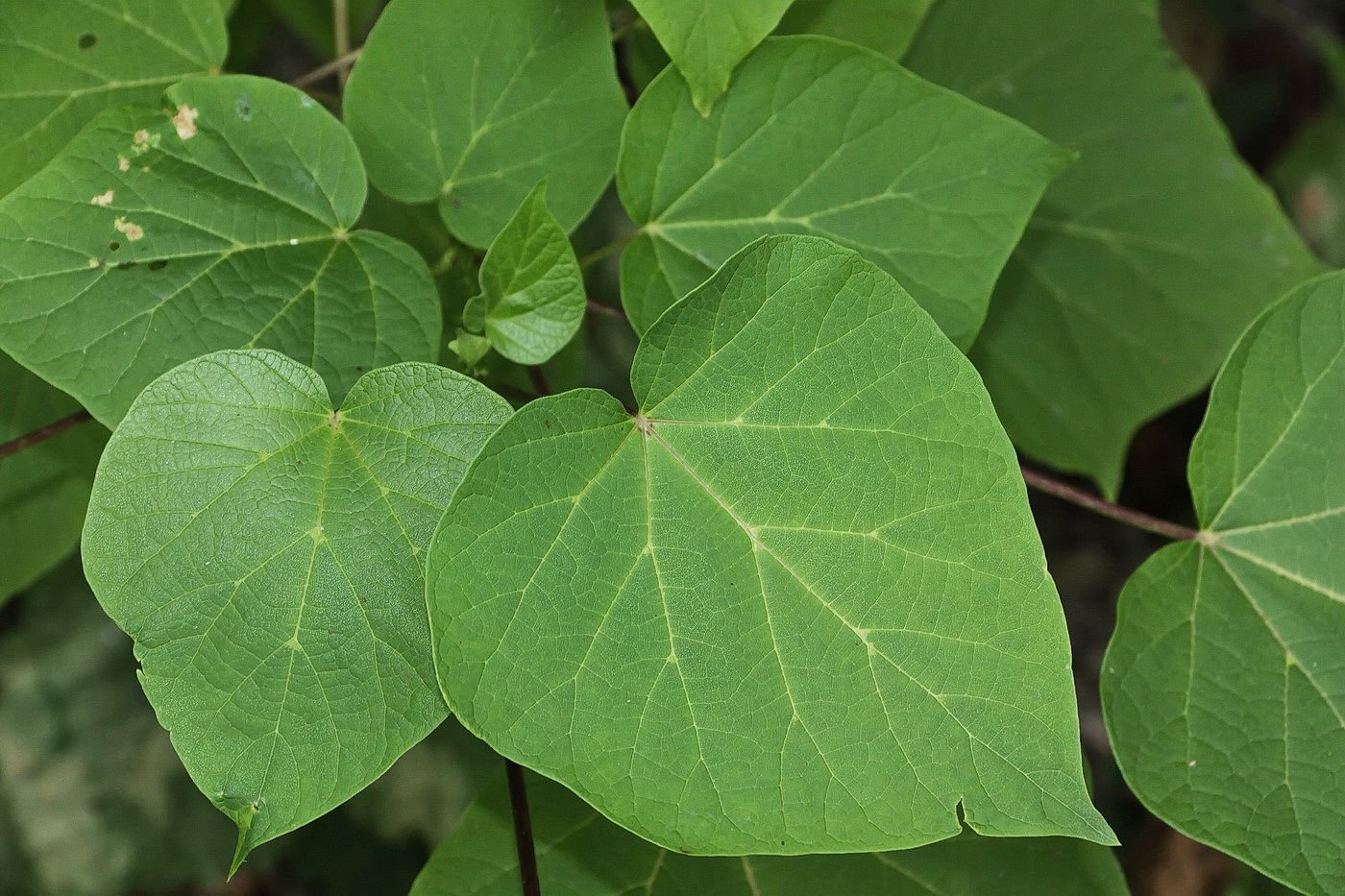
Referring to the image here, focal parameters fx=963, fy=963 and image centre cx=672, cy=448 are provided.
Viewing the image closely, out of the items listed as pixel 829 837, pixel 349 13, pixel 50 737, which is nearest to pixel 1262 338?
pixel 829 837

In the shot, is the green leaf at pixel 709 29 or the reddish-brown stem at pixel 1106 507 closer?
the green leaf at pixel 709 29

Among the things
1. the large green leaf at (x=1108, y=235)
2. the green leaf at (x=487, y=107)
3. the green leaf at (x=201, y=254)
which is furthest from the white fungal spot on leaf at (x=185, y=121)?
the large green leaf at (x=1108, y=235)

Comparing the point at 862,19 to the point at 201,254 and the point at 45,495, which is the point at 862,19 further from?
the point at 45,495

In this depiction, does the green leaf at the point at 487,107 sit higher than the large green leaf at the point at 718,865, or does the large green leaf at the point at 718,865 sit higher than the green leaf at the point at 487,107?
the green leaf at the point at 487,107

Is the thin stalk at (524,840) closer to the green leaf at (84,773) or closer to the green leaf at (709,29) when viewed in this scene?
the green leaf at (709,29)

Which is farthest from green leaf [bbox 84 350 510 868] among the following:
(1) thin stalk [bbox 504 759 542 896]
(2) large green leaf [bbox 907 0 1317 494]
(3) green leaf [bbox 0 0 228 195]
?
(2) large green leaf [bbox 907 0 1317 494]

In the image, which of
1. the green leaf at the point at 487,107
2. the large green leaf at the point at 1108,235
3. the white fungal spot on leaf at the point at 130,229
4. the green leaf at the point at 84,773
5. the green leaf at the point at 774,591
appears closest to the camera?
the green leaf at the point at 774,591

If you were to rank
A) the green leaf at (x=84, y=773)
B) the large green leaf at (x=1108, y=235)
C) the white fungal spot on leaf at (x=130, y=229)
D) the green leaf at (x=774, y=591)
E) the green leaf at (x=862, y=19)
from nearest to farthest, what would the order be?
the green leaf at (x=774, y=591), the white fungal spot on leaf at (x=130, y=229), the green leaf at (x=862, y=19), the large green leaf at (x=1108, y=235), the green leaf at (x=84, y=773)

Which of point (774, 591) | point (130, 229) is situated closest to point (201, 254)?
point (130, 229)
